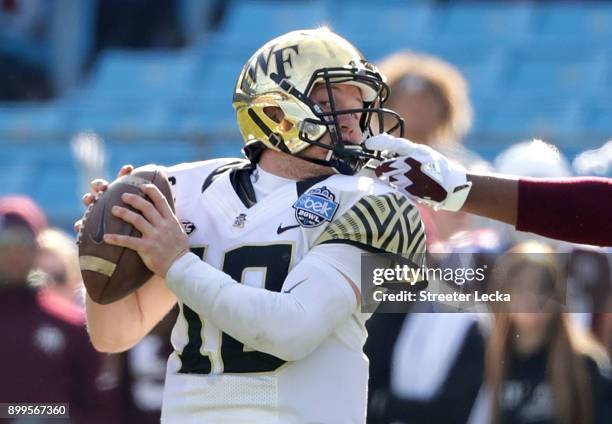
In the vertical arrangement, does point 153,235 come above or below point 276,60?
below

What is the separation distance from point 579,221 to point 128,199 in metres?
1.07

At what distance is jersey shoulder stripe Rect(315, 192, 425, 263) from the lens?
2648 mm

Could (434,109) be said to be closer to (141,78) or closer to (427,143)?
(427,143)

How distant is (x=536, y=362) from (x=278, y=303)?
167 cm

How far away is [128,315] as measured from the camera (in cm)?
291

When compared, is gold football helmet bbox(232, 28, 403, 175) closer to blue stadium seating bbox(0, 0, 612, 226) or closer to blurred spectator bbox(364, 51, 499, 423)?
blurred spectator bbox(364, 51, 499, 423)

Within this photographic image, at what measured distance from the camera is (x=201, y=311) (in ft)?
8.61

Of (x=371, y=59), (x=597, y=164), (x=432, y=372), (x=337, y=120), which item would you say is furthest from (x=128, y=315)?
(x=371, y=59)

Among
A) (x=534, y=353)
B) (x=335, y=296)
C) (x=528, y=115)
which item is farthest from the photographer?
(x=528, y=115)

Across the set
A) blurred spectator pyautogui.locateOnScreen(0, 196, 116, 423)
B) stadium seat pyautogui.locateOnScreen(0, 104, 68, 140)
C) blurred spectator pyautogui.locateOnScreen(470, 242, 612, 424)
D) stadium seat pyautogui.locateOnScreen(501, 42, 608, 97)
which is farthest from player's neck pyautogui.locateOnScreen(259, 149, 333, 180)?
stadium seat pyautogui.locateOnScreen(0, 104, 68, 140)

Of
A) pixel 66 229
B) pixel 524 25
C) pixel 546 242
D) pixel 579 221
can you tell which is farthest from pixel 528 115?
pixel 579 221

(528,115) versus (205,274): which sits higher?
(205,274)

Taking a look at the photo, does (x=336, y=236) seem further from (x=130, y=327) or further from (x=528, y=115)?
(x=528, y=115)

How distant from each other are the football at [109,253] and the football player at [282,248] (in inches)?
1.2
